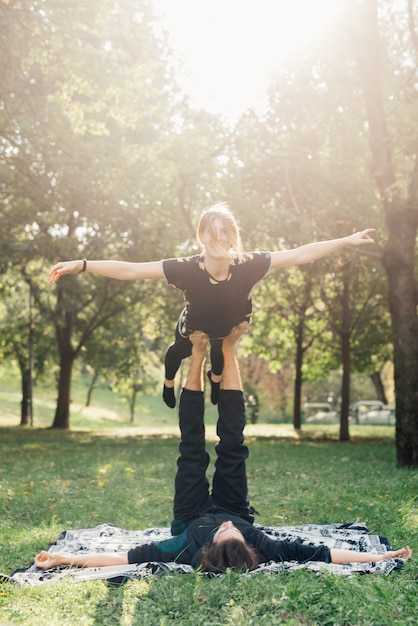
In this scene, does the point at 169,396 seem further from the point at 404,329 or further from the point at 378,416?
the point at 378,416

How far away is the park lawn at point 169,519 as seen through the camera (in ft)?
13.6

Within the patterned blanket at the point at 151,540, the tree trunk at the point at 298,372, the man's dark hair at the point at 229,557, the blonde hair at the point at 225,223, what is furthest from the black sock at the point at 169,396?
the tree trunk at the point at 298,372

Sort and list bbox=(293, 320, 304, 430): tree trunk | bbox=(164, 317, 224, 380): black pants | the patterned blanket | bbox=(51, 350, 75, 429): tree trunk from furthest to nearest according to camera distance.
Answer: bbox=(51, 350, 75, 429): tree trunk → bbox=(293, 320, 304, 430): tree trunk → bbox=(164, 317, 224, 380): black pants → the patterned blanket

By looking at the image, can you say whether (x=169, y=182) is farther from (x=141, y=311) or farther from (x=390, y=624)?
(x=390, y=624)

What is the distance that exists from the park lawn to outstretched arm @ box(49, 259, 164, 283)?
260 cm

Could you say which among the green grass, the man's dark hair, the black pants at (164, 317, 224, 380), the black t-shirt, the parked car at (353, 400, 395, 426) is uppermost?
the black t-shirt

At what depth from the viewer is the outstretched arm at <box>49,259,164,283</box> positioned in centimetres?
565

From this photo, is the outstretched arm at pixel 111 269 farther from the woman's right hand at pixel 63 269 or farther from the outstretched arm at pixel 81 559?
the outstretched arm at pixel 81 559

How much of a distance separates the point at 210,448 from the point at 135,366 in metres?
12.0

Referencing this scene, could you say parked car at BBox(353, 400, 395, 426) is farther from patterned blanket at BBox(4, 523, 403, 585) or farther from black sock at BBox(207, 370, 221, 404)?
patterned blanket at BBox(4, 523, 403, 585)

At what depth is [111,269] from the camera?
5.83 m

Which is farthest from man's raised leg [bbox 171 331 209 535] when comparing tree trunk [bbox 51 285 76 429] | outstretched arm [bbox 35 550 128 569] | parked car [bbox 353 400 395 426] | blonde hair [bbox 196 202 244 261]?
parked car [bbox 353 400 395 426]

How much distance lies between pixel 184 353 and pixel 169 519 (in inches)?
87.5

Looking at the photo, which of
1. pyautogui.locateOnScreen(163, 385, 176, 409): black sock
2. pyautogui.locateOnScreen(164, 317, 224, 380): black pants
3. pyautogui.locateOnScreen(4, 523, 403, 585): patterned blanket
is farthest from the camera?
pyautogui.locateOnScreen(163, 385, 176, 409): black sock
